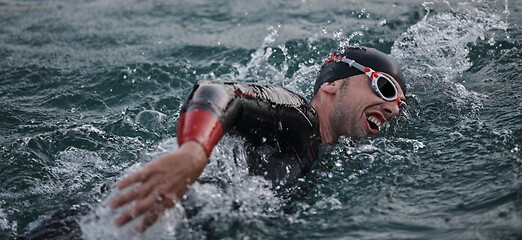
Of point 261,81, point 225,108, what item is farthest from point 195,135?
point 261,81

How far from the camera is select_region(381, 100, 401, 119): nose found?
16.4 feet

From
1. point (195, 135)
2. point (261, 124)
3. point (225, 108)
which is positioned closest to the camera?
point (195, 135)

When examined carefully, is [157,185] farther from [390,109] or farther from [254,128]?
Answer: [390,109]

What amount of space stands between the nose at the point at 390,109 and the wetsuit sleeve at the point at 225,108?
0.93m

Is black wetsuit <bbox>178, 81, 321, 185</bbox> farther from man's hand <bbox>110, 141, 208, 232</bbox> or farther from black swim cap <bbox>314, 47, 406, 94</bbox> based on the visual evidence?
black swim cap <bbox>314, 47, 406, 94</bbox>

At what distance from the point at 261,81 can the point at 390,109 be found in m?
2.44

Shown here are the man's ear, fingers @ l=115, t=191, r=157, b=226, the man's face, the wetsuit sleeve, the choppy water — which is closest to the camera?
fingers @ l=115, t=191, r=157, b=226

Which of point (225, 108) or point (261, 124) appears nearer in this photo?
point (225, 108)

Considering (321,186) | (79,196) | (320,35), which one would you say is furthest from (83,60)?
(321,186)

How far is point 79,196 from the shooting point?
456cm

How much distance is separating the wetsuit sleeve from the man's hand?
0.61 ft

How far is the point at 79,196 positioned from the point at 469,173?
3.00 meters

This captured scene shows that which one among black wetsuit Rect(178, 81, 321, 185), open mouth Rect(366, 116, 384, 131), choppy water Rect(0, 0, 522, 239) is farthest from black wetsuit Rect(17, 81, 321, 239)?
open mouth Rect(366, 116, 384, 131)

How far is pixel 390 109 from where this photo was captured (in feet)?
16.4
